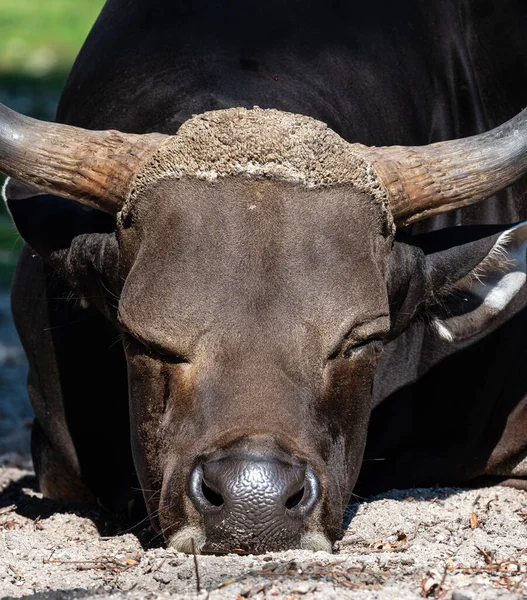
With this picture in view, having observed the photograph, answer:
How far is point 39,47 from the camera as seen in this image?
31531 millimetres

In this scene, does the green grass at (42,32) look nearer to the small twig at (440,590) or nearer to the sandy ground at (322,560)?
the sandy ground at (322,560)

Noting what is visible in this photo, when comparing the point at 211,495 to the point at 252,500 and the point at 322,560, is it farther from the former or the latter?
the point at 322,560

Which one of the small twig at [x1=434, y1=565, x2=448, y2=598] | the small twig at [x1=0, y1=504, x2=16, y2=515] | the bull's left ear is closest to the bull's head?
the bull's left ear

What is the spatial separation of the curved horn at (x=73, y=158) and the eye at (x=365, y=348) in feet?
3.76

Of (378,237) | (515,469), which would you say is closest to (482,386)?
(515,469)

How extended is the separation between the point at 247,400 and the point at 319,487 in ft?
1.37

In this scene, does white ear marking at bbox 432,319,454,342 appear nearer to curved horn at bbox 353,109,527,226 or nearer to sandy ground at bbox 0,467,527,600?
curved horn at bbox 353,109,527,226

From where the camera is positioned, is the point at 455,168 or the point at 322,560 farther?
→ the point at 455,168

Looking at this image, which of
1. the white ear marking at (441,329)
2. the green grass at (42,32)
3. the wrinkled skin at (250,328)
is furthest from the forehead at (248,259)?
the green grass at (42,32)

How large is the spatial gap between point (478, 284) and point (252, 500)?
2.03 metres

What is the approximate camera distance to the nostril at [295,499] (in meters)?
4.67

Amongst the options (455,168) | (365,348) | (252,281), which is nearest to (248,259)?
(252,281)

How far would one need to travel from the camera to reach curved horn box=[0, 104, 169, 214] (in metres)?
5.45

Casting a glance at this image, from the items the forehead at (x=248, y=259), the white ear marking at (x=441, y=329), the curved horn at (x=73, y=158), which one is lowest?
the white ear marking at (x=441, y=329)
